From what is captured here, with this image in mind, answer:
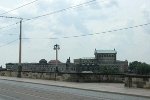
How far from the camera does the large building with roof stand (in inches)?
6889

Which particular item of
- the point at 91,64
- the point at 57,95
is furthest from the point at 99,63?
the point at 57,95

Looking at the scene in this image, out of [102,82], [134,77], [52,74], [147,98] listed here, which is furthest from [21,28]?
[147,98]

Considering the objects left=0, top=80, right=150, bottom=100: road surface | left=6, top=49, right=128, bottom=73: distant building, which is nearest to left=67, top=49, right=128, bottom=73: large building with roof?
left=6, top=49, right=128, bottom=73: distant building

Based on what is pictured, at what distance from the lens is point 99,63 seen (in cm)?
18912

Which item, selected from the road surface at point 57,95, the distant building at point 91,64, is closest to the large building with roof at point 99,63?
the distant building at point 91,64

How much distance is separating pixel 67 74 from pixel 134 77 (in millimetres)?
10403

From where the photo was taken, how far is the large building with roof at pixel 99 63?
174975mm

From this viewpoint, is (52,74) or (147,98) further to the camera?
(52,74)

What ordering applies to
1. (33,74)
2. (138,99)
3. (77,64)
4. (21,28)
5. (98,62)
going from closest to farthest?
(138,99), (33,74), (21,28), (77,64), (98,62)

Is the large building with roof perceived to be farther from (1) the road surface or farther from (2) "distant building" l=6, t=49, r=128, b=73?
(1) the road surface

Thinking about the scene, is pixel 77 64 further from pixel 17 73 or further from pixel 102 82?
pixel 102 82

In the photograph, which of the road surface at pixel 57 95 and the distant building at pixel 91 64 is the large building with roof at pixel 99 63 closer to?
the distant building at pixel 91 64

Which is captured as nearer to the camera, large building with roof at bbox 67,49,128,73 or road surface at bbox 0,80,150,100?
road surface at bbox 0,80,150,100

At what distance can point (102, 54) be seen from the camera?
197m
